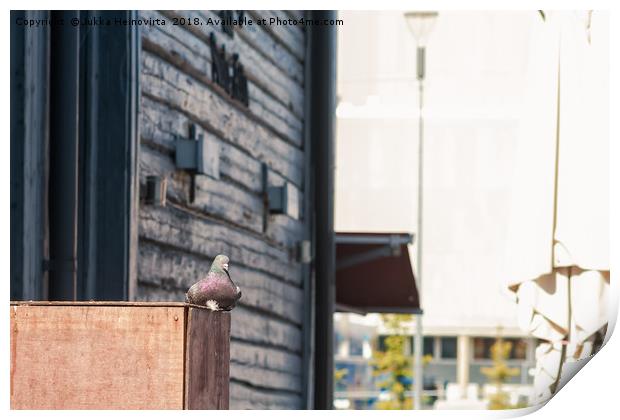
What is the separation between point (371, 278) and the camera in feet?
24.3

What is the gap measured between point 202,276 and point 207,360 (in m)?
1.87

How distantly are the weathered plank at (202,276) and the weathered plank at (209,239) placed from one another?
0.11 feet

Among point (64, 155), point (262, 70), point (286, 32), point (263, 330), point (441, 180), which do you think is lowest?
point (263, 330)

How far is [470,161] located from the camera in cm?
2388

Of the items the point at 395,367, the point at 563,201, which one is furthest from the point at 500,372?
the point at 563,201

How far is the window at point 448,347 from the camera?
2415cm

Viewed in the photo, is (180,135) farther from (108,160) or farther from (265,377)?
(265,377)

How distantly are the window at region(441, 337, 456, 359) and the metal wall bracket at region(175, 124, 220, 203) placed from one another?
19772mm

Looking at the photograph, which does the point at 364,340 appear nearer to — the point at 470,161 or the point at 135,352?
the point at 470,161

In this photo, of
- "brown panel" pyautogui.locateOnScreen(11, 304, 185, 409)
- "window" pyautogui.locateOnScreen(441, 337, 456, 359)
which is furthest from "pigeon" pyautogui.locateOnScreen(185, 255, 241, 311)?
"window" pyautogui.locateOnScreen(441, 337, 456, 359)

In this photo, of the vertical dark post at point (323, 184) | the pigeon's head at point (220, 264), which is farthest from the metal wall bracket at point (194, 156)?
the vertical dark post at point (323, 184)

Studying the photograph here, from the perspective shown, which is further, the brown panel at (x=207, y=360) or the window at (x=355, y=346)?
the window at (x=355, y=346)

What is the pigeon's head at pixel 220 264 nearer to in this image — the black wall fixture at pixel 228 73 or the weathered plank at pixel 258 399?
the black wall fixture at pixel 228 73

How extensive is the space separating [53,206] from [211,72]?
4.00 feet
